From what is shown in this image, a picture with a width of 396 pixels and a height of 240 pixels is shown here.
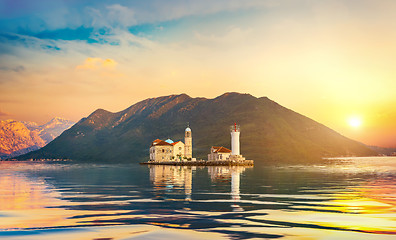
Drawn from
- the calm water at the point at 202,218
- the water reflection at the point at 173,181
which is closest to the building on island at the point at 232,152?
the water reflection at the point at 173,181

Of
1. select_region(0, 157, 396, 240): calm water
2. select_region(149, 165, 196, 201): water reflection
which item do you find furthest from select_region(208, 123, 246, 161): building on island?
select_region(0, 157, 396, 240): calm water

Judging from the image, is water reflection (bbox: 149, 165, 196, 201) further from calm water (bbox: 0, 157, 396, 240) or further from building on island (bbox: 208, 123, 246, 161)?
building on island (bbox: 208, 123, 246, 161)

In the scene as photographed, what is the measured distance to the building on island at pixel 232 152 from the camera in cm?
16825

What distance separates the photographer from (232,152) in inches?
6752

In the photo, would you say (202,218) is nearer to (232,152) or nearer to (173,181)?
(173,181)

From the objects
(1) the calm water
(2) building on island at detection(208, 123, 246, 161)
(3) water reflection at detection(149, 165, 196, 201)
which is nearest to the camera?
(1) the calm water

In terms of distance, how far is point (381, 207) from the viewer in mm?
27484

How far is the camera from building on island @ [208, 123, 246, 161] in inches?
6624

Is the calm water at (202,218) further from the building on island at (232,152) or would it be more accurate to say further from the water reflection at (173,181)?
the building on island at (232,152)

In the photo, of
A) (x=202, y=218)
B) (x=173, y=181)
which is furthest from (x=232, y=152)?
(x=202, y=218)

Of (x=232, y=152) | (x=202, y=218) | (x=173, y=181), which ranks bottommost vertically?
(x=173, y=181)

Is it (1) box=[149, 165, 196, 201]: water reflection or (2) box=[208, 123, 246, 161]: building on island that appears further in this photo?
(2) box=[208, 123, 246, 161]: building on island

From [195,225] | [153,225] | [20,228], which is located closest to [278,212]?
[195,225]

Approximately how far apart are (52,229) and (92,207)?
8.55m
